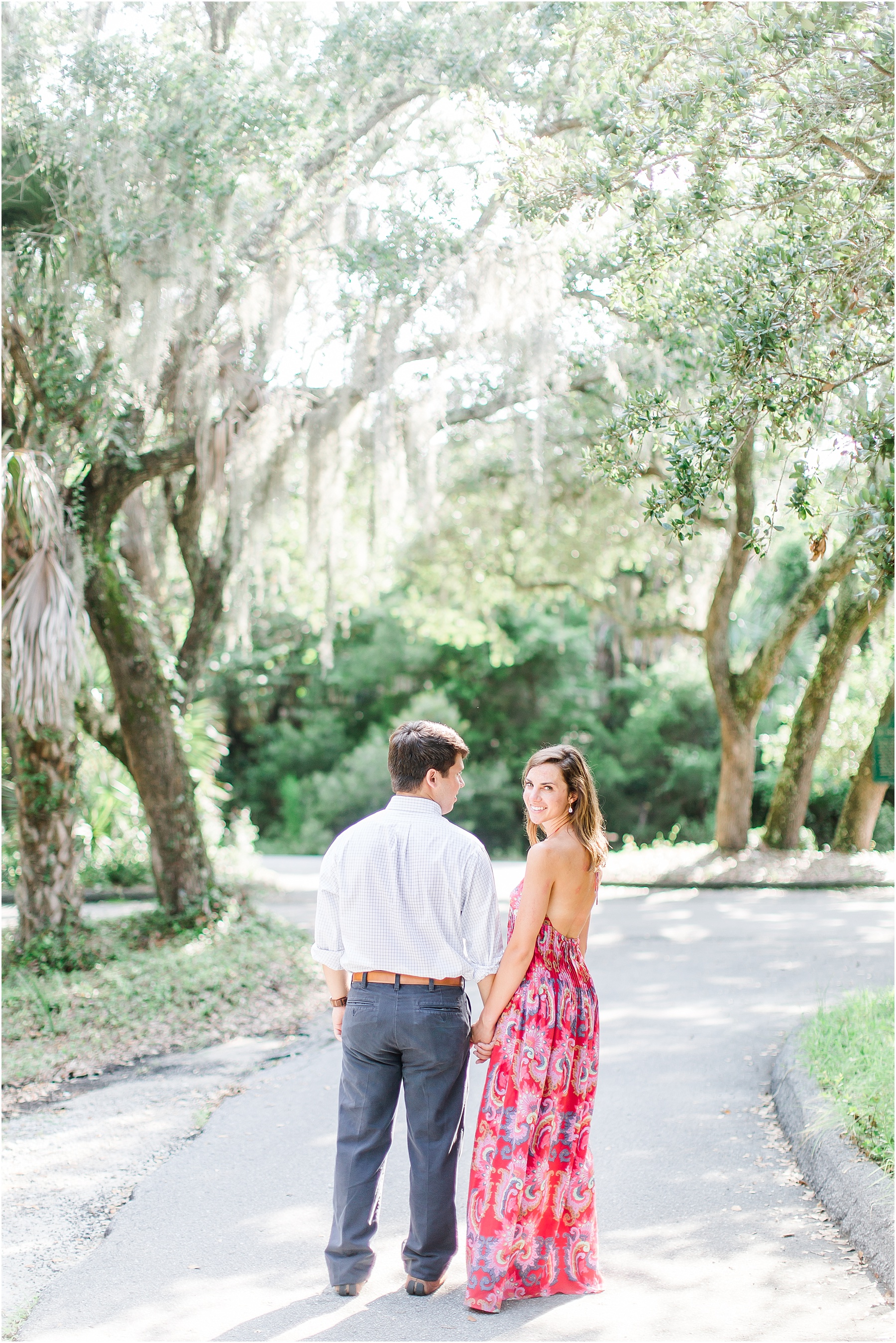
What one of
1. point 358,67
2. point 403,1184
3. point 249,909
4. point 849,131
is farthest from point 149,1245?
point 358,67

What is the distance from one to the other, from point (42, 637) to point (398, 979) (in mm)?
4889

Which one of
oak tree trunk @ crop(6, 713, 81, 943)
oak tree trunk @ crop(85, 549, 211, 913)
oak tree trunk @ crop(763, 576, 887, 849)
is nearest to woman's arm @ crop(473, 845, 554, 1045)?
oak tree trunk @ crop(6, 713, 81, 943)

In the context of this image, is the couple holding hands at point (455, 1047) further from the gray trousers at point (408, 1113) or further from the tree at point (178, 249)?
the tree at point (178, 249)

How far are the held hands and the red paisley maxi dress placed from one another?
2cm

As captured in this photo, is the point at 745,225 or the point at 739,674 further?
the point at 739,674

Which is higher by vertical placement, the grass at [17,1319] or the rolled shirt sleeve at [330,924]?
the rolled shirt sleeve at [330,924]

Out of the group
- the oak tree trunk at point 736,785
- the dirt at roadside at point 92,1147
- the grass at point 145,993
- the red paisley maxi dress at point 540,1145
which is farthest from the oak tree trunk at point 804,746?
the red paisley maxi dress at point 540,1145

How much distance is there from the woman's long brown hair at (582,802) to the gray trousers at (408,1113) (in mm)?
616

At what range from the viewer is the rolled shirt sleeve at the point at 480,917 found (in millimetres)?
3279

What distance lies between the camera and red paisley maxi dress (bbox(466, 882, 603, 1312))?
10.6ft

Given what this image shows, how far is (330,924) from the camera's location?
3.40 m

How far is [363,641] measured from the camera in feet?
84.6

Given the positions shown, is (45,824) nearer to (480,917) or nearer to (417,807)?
(417,807)

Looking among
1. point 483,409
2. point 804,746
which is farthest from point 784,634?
point 483,409
